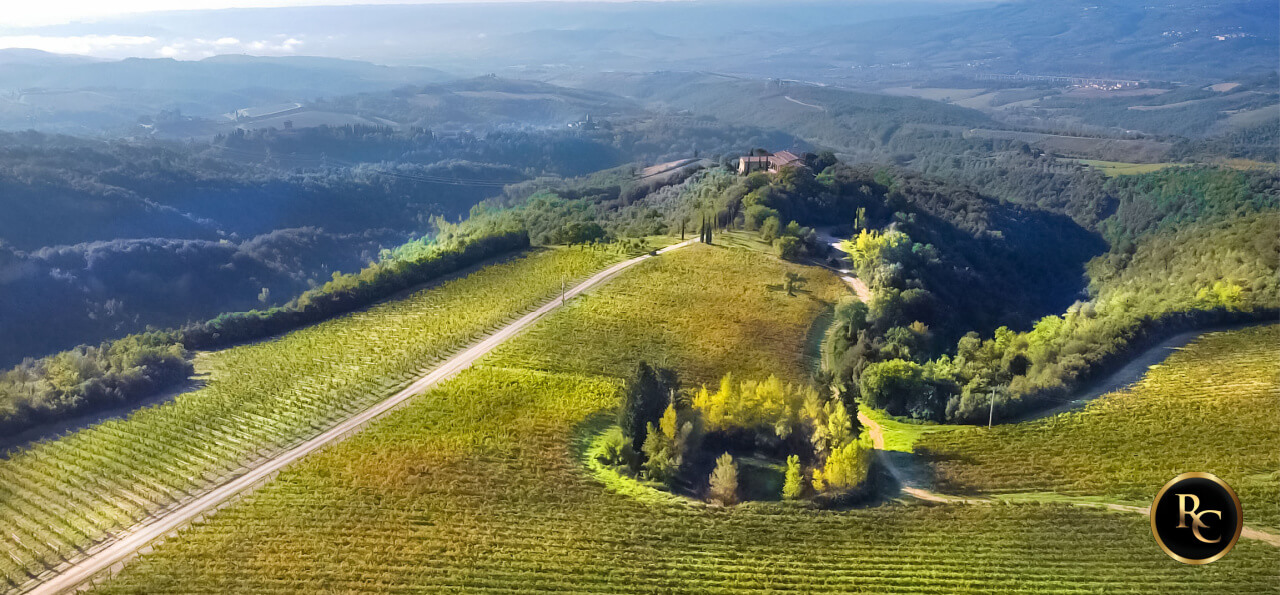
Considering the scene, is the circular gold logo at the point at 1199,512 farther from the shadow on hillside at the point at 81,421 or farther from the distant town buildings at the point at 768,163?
the distant town buildings at the point at 768,163

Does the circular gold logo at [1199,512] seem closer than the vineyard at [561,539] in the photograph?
Yes

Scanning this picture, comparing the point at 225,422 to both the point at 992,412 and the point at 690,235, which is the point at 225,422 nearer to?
the point at 992,412

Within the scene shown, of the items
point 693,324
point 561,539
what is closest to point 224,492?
point 561,539

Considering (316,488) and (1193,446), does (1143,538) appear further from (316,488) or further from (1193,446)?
(316,488)

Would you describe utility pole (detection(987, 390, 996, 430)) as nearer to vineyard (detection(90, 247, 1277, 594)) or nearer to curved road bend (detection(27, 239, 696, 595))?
vineyard (detection(90, 247, 1277, 594))

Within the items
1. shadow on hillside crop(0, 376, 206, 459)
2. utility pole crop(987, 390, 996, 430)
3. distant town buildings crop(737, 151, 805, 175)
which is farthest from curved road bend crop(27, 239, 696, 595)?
distant town buildings crop(737, 151, 805, 175)

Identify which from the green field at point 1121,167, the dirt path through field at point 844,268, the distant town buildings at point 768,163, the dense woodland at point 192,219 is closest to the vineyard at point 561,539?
the dirt path through field at point 844,268
